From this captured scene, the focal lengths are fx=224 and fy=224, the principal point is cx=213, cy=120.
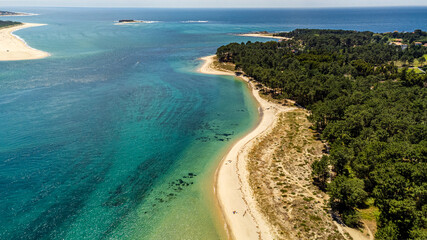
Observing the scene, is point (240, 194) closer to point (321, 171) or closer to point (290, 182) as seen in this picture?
point (290, 182)

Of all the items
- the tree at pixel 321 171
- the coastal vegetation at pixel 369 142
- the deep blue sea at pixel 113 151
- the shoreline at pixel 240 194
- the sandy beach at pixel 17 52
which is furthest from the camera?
the sandy beach at pixel 17 52

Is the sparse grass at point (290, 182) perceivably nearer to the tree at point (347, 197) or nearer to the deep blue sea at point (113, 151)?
the tree at point (347, 197)

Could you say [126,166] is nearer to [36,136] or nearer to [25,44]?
[36,136]

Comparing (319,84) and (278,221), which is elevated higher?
(319,84)

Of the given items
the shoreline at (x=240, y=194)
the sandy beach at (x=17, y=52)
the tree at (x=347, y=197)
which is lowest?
the shoreline at (x=240, y=194)

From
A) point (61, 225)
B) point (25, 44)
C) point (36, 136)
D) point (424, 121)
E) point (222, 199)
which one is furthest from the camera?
point (25, 44)

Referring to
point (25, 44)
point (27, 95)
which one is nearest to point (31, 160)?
point (27, 95)

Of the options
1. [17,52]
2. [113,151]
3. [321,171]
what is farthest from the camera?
[17,52]

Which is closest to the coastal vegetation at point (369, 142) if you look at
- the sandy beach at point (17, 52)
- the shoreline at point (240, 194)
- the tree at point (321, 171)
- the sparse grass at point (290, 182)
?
the tree at point (321, 171)

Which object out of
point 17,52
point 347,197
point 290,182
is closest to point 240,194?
point 290,182
